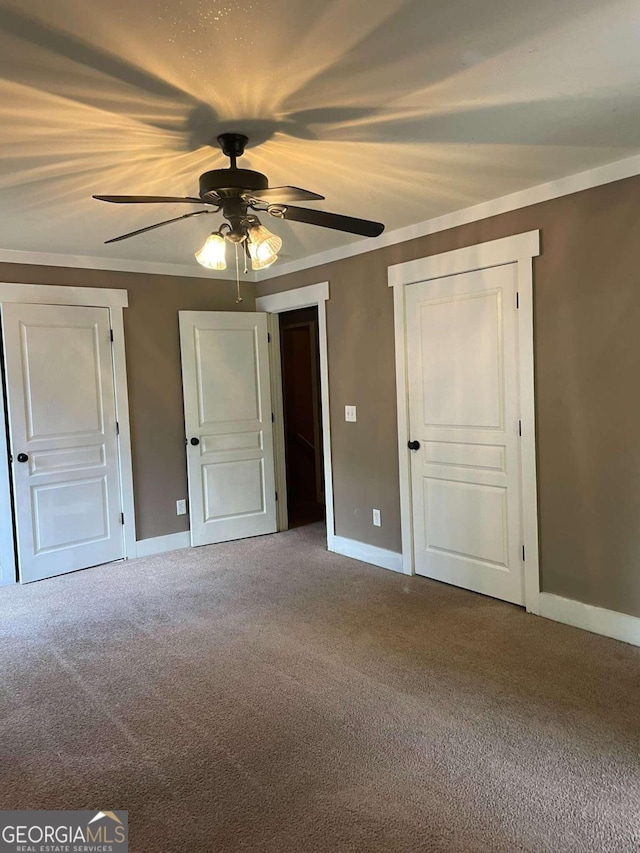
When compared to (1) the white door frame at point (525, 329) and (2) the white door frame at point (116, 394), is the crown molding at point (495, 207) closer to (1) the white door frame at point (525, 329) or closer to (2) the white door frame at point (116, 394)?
(1) the white door frame at point (525, 329)

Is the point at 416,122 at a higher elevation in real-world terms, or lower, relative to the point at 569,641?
higher

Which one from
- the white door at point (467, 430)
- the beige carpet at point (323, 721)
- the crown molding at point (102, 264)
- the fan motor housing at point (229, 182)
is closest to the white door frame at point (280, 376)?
the crown molding at point (102, 264)

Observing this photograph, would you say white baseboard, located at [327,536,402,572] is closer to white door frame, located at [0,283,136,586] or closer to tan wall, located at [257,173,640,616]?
tan wall, located at [257,173,640,616]

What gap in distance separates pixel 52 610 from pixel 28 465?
3.54 feet

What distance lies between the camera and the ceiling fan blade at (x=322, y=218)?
2.25 meters

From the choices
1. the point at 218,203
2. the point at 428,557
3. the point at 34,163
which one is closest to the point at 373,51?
the point at 218,203

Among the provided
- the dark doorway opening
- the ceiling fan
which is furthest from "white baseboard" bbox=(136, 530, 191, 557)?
the ceiling fan

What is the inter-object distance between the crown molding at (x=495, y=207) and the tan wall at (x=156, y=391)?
1104mm

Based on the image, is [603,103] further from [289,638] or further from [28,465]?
[28,465]

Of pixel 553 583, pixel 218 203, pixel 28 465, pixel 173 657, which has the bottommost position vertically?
pixel 173 657

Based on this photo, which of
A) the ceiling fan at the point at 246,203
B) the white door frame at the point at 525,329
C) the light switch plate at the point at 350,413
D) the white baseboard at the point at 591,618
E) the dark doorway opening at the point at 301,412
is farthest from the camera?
the dark doorway opening at the point at 301,412

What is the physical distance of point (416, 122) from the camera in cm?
224

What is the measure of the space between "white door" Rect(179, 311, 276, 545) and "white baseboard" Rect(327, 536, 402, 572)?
818 millimetres

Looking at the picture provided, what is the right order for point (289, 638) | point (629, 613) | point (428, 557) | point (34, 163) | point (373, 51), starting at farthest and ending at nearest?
1. point (428, 557)
2. point (289, 638)
3. point (629, 613)
4. point (34, 163)
5. point (373, 51)
